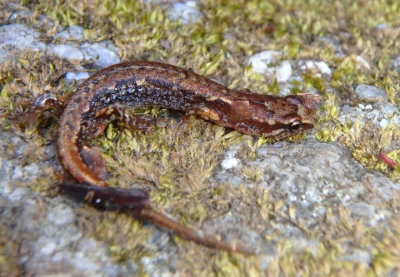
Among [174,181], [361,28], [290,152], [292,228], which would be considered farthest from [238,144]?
[361,28]

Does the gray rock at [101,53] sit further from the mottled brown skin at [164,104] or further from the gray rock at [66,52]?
the mottled brown skin at [164,104]

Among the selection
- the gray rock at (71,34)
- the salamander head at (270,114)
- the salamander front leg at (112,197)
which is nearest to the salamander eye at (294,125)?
the salamander head at (270,114)

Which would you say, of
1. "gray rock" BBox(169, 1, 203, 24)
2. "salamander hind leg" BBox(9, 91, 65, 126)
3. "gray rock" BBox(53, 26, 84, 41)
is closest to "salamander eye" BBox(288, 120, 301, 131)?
"gray rock" BBox(169, 1, 203, 24)

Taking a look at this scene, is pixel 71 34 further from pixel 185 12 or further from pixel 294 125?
pixel 294 125

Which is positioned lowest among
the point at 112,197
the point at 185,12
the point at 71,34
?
the point at 112,197

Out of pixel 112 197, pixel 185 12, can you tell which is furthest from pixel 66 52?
pixel 112 197

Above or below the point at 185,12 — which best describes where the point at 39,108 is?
below

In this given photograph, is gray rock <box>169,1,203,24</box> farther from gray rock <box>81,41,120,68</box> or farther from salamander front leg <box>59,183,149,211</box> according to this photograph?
salamander front leg <box>59,183,149,211</box>

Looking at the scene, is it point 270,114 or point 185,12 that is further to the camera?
point 185,12

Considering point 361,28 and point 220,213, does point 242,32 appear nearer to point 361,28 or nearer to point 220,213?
point 361,28
